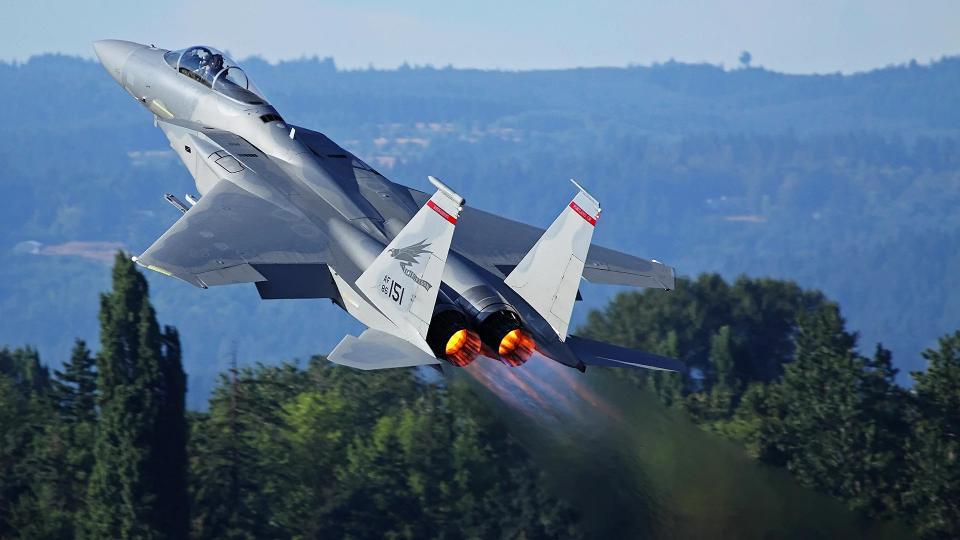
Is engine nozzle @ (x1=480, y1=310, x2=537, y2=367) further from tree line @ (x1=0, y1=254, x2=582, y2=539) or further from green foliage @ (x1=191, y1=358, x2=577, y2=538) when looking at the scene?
green foliage @ (x1=191, y1=358, x2=577, y2=538)

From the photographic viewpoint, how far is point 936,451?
37125 millimetres

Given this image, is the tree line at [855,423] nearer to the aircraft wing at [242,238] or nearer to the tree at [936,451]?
the tree at [936,451]

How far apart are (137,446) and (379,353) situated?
1824cm

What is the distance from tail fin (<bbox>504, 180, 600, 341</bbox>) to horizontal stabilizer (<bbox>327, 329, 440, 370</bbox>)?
162 cm

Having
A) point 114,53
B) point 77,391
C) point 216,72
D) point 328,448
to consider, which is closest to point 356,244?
point 216,72

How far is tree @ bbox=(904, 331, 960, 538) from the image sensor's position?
110 feet

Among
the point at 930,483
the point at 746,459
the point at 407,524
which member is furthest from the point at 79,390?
the point at 746,459

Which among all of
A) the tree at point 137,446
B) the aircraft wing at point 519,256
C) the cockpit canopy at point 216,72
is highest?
the cockpit canopy at point 216,72

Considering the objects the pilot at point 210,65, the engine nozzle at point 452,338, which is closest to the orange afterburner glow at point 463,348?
the engine nozzle at point 452,338

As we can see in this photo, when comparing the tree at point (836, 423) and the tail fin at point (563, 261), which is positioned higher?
the tree at point (836, 423)

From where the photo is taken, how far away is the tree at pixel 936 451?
110 ft

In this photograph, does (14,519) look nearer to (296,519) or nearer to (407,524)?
(296,519)

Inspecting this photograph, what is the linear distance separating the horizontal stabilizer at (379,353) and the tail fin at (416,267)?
0.20 m

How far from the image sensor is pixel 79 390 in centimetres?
4241
